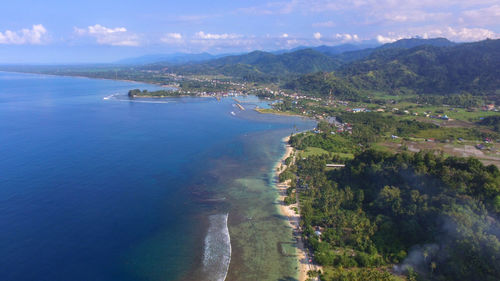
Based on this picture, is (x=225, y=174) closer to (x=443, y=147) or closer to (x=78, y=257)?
(x=78, y=257)

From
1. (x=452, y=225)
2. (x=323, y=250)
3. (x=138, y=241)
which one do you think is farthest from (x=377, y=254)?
(x=138, y=241)

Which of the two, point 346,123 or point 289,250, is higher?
point 346,123

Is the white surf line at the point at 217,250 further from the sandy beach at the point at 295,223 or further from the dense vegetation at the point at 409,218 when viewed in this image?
the dense vegetation at the point at 409,218

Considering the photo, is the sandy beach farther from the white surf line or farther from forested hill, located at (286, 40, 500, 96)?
forested hill, located at (286, 40, 500, 96)

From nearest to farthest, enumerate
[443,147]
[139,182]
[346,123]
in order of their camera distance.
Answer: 1. [139,182]
2. [443,147]
3. [346,123]

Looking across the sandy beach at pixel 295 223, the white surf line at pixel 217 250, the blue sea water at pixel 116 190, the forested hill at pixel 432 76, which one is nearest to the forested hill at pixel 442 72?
the forested hill at pixel 432 76

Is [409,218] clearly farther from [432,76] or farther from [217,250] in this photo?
[432,76]
